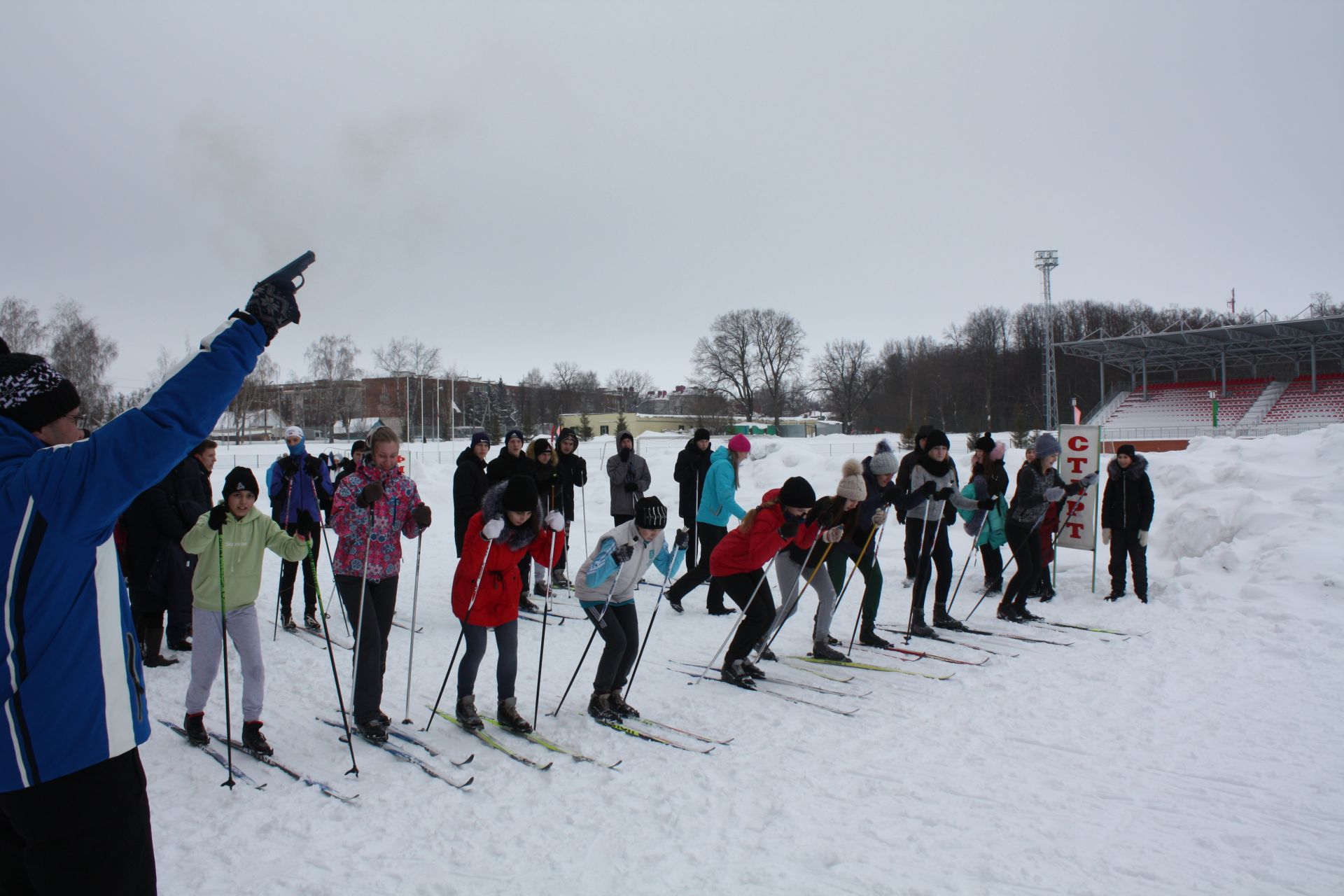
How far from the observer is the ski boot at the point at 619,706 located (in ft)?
16.0

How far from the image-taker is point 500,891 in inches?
117

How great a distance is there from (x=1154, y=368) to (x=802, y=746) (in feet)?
136

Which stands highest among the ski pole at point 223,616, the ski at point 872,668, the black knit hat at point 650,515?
the black knit hat at point 650,515

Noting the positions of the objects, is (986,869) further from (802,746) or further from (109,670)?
(109,670)

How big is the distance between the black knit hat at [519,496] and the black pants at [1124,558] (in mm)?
6956

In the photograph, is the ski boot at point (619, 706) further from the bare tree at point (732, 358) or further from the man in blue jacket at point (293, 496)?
the bare tree at point (732, 358)

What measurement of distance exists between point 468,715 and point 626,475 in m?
4.61

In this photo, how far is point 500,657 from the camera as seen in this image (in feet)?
15.0

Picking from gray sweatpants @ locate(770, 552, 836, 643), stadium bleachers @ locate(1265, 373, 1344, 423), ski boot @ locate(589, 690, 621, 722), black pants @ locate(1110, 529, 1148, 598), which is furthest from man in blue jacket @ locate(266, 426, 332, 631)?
stadium bleachers @ locate(1265, 373, 1344, 423)

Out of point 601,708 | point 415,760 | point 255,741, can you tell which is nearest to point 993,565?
point 601,708

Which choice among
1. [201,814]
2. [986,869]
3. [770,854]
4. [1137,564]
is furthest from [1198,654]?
[201,814]

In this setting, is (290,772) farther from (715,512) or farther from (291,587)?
(715,512)

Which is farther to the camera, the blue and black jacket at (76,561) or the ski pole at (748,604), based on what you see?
the ski pole at (748,604)

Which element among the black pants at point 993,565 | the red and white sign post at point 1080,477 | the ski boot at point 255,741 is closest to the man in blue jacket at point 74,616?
the ski boot at point 255,741
